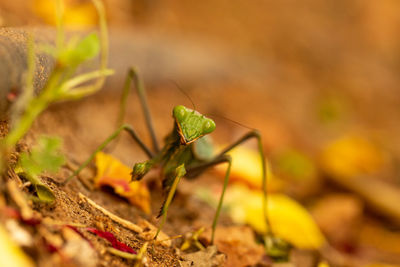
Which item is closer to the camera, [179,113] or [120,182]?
[179,113]

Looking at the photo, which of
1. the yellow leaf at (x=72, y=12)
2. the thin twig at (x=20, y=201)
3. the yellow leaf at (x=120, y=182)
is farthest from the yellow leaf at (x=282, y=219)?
the yellow leaf at (x=72, y=12)

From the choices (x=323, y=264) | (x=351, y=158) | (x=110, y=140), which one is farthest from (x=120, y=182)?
(x=351, y=158)

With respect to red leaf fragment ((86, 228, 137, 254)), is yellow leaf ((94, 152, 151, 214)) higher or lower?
higher

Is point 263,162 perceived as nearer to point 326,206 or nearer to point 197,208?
point 197,208

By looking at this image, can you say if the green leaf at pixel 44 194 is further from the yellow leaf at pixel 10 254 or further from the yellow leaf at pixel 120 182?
the yellow leaf at pixel 120 182

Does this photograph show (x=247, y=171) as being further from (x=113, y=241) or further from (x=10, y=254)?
(x=10, y=254)

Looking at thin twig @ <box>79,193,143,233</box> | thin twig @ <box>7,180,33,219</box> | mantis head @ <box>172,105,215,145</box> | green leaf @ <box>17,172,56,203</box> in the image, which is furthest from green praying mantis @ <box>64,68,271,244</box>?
thin twig @ <box>7,180,33,219</box>

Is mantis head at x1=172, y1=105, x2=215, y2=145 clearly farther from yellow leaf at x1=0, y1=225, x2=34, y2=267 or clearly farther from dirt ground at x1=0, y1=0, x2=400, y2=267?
yellow leaf at x1=0, y1=225, x2=34, y2=267
